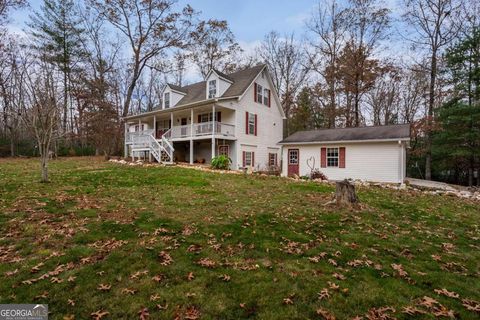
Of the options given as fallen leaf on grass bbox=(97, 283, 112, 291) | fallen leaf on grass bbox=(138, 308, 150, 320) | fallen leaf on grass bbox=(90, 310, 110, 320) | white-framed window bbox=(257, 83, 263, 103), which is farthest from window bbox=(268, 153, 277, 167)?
fallen leaf on grass bbox=(90, 310, 110, 320)

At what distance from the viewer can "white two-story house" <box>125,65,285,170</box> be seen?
62.5 ft

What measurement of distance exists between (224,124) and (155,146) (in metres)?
5.56

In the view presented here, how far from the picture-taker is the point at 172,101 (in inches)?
931

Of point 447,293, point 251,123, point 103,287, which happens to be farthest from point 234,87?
point 447,293

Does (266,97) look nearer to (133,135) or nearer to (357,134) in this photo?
(357,134)

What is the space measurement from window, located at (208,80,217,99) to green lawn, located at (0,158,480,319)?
1472 cm

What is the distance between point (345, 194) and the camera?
744cm

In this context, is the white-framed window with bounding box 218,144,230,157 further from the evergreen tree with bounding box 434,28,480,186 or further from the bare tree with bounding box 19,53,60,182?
the evergreen tree with bounding box 434,28,480,186

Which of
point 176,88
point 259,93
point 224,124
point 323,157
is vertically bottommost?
point 323,157

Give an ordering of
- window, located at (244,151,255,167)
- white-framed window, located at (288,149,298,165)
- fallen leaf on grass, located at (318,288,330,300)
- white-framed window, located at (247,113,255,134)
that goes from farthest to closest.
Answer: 1. white-framed window, located at (247,113,255,134)
2. window, located at (244,151,255,167)
3. white-framed window, located at (288,149,298,165)
4. fallen leaf on grass, located at (318,288,330,300)

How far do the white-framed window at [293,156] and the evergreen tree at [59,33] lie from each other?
20204 mm

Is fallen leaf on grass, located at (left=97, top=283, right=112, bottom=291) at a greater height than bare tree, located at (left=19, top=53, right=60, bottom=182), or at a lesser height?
lesser

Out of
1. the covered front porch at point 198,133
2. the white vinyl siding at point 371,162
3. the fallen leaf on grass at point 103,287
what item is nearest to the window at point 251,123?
the covered front porch at point 198,133

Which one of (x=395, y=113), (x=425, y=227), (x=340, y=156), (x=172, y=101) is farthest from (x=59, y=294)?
(x=395, y=113)
